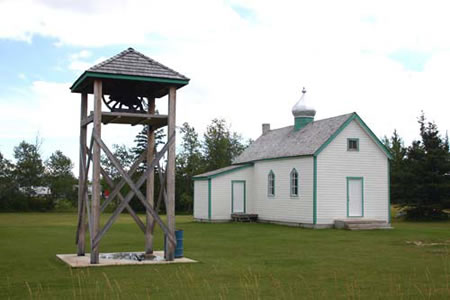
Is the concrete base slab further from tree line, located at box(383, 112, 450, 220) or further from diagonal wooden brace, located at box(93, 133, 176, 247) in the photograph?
tree line, located at box(383, 112, 450, 220)

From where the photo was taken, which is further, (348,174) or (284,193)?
(284,193)

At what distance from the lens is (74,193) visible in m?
55.9

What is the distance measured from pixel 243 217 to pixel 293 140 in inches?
201

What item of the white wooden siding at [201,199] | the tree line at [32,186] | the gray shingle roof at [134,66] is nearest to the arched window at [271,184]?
the white wooden siding at [201,199]

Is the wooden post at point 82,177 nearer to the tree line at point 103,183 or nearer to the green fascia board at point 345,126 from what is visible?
the green fascia board at point 345,126

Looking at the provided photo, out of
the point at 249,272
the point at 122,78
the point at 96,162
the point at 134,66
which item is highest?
the point at 134,66

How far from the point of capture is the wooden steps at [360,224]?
26453 millimetres

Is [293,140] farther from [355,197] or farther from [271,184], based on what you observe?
[355,197]

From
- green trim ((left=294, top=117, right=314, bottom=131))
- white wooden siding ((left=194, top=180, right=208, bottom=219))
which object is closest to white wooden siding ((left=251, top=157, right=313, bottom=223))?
green trim ((left=294, top=117, right=314, bottom=131))

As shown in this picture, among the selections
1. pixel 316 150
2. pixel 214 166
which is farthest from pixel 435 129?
pixel 214 166

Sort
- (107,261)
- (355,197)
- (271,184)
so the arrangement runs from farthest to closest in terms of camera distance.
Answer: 1. (271,184)
2. (355,197)
3. (107,261)

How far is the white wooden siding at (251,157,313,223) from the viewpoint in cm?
2780

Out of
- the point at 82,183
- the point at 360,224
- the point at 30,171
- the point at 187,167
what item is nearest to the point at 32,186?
the point at 30,171

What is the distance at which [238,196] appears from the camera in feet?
109
